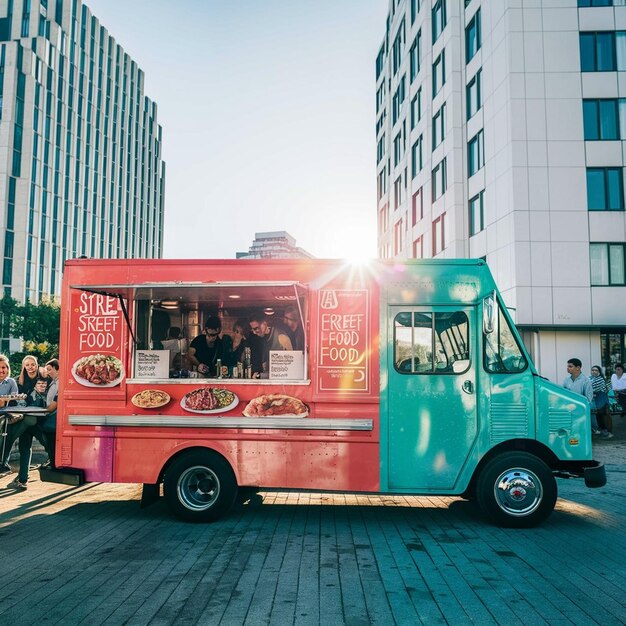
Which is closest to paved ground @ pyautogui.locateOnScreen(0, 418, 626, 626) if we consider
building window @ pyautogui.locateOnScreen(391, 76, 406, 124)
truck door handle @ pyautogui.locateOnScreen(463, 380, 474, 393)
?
truck door handle @ pyautogui.locateOnScreen(463, 380, 474, 393)

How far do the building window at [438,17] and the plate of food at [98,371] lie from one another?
2955 centimetres

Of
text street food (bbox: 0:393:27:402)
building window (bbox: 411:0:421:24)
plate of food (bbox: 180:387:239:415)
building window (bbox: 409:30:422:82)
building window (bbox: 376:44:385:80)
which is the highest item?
building window (bbox: 376:44:385:80)

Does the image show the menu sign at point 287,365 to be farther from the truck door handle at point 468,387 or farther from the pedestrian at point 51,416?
the pedestrian at point 51,416

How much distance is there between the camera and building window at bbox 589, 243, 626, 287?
2348 centimetres

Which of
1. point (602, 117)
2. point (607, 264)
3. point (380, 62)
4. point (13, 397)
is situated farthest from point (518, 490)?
point (380, 62)

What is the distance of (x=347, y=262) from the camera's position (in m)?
7.38

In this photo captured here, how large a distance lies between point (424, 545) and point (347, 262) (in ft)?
10.8

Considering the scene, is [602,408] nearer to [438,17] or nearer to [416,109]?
[438,17]

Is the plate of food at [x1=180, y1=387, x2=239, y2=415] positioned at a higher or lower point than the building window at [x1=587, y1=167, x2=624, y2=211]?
lower

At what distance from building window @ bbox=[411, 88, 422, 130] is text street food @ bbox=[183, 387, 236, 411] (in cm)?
3178

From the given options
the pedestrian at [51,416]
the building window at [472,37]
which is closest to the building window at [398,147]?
the building window at [472,37]

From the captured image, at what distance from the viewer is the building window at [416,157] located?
35875 mm

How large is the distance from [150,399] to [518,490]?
440cm

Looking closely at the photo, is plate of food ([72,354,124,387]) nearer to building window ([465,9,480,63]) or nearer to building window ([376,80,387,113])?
building window ([465,9,480,63])
